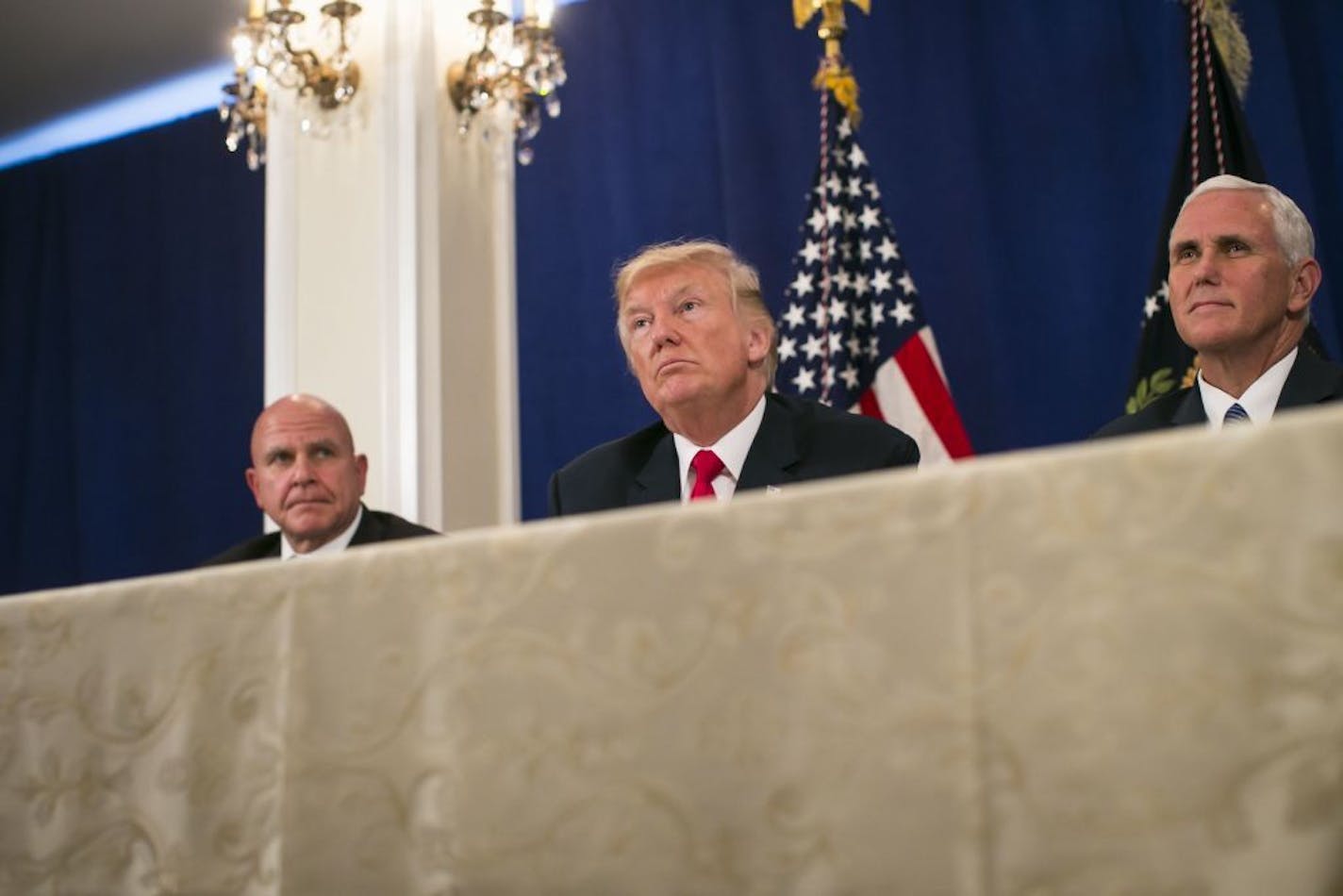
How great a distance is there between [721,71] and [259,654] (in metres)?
3.46

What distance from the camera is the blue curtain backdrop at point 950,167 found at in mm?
3725

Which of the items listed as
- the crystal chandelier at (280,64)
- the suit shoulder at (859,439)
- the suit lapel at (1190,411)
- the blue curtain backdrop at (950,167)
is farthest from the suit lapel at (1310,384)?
the crystal chandelier at (280,64)

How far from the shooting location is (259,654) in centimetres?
109

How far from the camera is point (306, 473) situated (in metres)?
3.10

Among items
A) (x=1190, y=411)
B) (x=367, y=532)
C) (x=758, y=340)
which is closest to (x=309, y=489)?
(x=367, y=532)

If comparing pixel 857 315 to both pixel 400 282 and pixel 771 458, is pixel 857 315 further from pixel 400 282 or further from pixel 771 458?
pixel 771 458

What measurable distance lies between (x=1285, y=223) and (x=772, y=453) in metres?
0.86

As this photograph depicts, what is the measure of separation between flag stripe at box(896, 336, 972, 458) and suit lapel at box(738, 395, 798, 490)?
1.29 meters

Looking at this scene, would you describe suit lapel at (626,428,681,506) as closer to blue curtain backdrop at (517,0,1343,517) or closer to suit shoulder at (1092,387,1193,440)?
suit shoulder at (1092,387,1193,440)

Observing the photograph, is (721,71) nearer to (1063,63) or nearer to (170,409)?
(1063,63)

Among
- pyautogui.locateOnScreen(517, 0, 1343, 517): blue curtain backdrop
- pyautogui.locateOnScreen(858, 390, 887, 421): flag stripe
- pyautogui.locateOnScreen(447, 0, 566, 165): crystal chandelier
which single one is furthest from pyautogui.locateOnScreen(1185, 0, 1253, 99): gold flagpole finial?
pyautogui.locateOnScreen(447, 0, 566, 165): crystal chandelier

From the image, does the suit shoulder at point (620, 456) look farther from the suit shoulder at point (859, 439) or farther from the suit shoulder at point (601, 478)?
the suit shoulder at point (859, 439)

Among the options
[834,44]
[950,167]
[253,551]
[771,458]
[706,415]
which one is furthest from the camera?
[950,167]

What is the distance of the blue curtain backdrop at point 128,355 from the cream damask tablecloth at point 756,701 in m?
4.22
